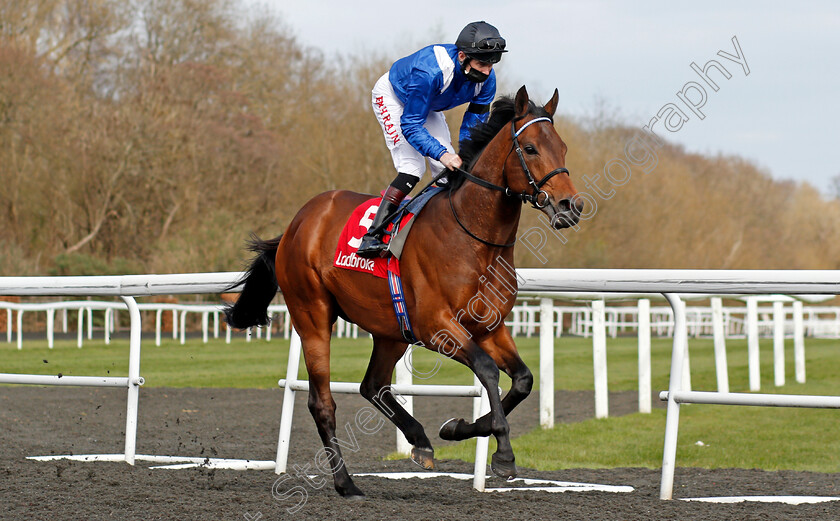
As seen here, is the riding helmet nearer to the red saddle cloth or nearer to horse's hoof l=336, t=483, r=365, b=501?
the red saddle cloth

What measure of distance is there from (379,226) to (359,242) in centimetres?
24

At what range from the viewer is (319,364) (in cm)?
459

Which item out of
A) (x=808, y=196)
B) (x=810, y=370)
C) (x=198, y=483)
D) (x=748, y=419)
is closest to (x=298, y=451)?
(x=198, y=483)

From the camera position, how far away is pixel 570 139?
25062 mm

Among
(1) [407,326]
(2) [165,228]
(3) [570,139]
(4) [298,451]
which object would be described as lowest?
(4) [298,451]

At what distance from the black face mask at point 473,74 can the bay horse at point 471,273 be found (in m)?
0.20

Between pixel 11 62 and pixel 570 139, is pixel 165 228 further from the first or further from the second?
pixel 570 139

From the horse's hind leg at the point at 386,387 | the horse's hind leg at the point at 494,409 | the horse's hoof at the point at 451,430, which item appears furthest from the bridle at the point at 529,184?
the horse's hind leg at the point at 386,387

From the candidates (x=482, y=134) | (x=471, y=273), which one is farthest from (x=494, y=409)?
(x=482, y=134)

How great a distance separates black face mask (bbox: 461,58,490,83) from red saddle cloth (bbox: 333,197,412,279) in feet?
2.20

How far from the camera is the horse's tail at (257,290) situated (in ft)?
16.8

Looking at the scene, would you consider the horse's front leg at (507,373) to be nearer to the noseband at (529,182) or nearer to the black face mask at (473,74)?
the noseband at (529,182)

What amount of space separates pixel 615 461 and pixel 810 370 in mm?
7018

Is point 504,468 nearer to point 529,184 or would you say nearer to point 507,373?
point 507,373
